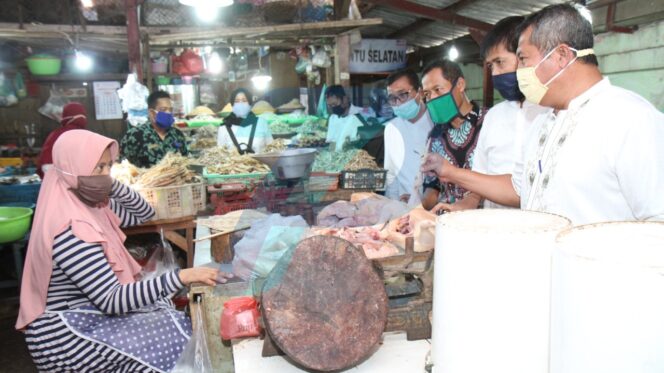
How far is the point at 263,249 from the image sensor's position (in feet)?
7.66

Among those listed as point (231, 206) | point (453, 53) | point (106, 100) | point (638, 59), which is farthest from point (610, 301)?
point (453, 53)

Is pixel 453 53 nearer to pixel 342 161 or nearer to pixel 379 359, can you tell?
pixel 342 161

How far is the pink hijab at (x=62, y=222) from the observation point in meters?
2.41

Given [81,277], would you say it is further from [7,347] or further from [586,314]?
[7,347]

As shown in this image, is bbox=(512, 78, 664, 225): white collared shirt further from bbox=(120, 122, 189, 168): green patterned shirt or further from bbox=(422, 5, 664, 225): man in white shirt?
bbox=(120, 122, 189, 168): green patterned shirt

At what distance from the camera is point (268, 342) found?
182 cm

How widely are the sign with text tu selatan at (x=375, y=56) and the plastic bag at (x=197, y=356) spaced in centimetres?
950

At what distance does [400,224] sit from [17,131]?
977 centimetres

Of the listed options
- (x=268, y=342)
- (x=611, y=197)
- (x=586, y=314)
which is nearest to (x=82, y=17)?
(x=268, y=342)

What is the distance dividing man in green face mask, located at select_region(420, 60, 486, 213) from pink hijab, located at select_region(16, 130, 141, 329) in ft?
6.59

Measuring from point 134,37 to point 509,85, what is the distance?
5.13m

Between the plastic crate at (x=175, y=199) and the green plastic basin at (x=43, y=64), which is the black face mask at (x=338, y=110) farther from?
the green plastic basin at (x=43, y=64)

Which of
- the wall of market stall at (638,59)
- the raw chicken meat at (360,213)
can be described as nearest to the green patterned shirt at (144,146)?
the raw chicken meat at (360,213)

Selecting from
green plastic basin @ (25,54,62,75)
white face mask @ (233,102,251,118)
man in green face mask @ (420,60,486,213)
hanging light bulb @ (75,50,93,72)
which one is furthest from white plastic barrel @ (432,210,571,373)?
green plastic basin @ (25,54,62,75)
